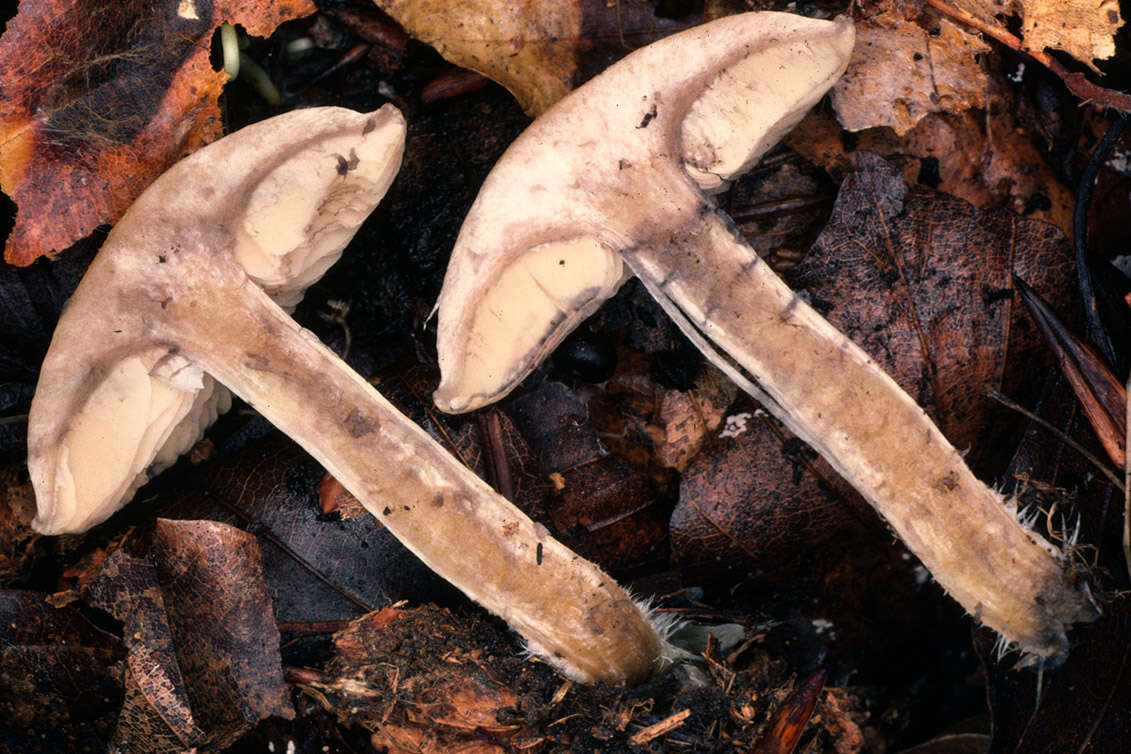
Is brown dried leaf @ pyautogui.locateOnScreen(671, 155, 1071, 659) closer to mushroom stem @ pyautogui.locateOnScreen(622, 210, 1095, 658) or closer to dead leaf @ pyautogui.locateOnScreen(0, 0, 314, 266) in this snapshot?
mushroom stem @ pyautogui.locateOnScreen(622, 210, 1095, 658)

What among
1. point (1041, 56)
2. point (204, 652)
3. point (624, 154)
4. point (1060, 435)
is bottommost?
point (204, 652)

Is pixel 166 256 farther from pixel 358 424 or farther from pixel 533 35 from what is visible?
pixel 533 35

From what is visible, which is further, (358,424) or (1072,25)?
(1072,25)

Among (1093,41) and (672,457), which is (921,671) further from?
(1093,41)

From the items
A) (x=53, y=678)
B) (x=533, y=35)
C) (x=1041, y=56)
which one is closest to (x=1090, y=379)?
(x=1041, y=56)

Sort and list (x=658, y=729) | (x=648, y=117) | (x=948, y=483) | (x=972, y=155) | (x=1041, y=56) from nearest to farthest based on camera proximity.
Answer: (x=648, y=117) → (x=948, y=483) → (x=658, y=729) → (x=1041, y=56) → (x=972, y=155)

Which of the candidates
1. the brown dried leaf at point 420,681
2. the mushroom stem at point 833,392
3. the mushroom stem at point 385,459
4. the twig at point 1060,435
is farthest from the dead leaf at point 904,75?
the brown dried leaf at point 420,681

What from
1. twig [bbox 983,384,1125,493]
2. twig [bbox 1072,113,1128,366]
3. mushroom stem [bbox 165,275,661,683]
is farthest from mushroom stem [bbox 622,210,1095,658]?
mushroom stem [bbox 165,275,661,683]
